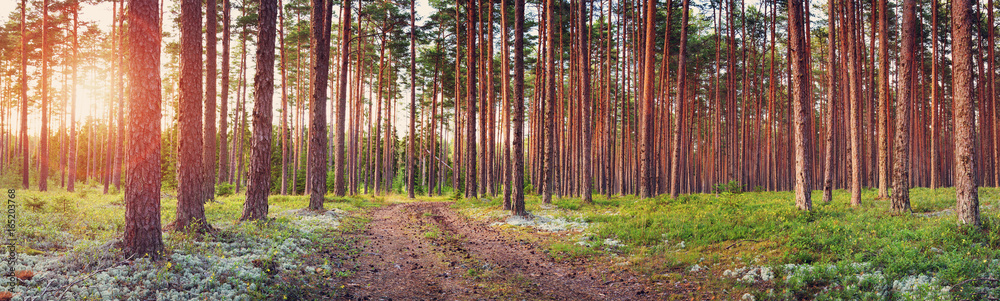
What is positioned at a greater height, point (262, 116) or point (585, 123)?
point (585, 123)

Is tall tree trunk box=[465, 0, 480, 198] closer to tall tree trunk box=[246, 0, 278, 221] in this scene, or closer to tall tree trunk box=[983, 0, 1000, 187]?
tall tree trunk box=[246, 0, 278, 221]

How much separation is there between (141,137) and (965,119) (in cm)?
1445

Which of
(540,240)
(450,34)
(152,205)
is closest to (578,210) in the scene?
(540,240)

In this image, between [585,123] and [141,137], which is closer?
[141,137]

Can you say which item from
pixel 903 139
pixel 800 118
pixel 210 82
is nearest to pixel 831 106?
pixel 800 118

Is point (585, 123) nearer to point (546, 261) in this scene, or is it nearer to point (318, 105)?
point (546, 261)

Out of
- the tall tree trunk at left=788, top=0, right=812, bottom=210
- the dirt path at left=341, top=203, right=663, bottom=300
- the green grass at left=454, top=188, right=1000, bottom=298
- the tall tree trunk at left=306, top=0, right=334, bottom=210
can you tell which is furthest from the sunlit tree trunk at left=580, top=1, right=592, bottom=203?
the tall tree trunk at left=306, top=0, right=334, bottom=210

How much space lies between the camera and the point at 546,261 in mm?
8828

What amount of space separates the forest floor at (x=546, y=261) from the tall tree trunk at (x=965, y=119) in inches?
18.4

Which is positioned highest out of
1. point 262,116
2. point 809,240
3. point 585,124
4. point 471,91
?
point 471,91

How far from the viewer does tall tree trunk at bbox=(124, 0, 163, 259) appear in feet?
19.6

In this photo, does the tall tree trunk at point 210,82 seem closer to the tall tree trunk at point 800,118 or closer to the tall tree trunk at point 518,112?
the tall tree trunk at point 518,112

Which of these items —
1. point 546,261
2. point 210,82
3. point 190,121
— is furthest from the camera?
point 210,82

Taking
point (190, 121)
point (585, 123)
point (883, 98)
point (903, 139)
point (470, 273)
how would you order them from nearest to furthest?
point (470, 273)
point (190, 121)
point (903, 139)
point (883, 98)
point (585, 123)
